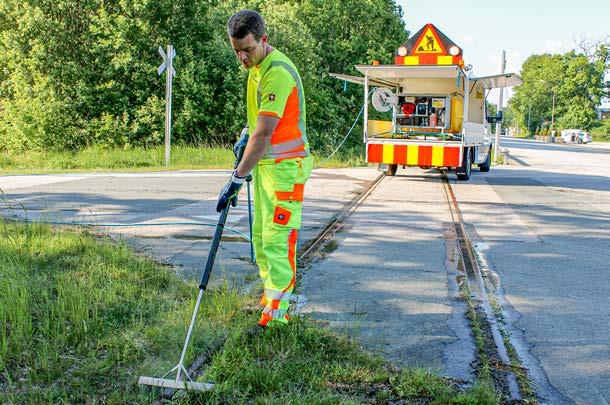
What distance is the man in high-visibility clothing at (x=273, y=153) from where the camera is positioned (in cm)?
379

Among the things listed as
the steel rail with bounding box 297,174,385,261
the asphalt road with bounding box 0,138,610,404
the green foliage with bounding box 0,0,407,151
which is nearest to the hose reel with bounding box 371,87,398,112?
the asphalt road with bounding box 0,138,610,404

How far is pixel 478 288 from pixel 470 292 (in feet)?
0.57

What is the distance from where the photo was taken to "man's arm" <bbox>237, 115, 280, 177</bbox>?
3.79 metres

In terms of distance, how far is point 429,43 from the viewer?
46.1ft

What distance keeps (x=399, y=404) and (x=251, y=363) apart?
2.67 ft

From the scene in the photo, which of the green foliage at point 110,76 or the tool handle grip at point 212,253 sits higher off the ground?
the green foliage at point 110,76

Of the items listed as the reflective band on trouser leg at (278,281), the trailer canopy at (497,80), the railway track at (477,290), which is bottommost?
the railway track at (477,290)

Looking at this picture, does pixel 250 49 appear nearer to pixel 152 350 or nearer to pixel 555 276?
pixel 152 350

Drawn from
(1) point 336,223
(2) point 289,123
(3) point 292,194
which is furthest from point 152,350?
(1) point 336,223

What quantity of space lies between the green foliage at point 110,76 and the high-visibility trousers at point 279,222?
Answer: 18600mm

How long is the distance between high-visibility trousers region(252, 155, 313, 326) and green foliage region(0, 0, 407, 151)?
18.6 m

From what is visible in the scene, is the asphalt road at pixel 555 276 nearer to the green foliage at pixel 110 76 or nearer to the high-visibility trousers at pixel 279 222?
the high-visibility trousers at pixel 279 222

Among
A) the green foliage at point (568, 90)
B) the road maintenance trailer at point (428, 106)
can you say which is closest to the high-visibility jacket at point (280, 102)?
the road maintenance trailer at point (428, 106)

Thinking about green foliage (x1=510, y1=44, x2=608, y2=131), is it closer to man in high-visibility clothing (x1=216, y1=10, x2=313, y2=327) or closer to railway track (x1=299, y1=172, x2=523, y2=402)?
railway track (x1=299, y1=172, x2=523, y2=402)
